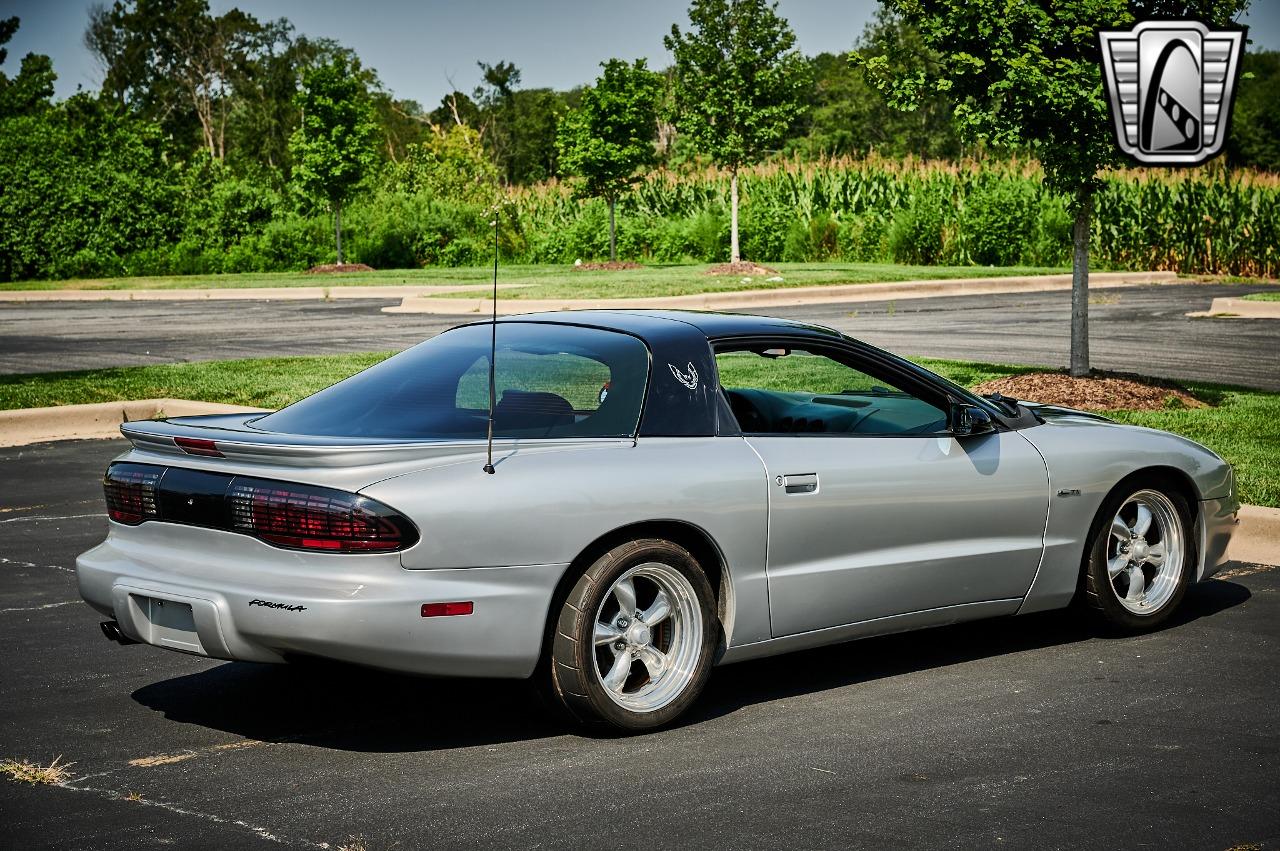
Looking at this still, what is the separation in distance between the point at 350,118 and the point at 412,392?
107 feet

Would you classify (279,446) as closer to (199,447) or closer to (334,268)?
(199,447)

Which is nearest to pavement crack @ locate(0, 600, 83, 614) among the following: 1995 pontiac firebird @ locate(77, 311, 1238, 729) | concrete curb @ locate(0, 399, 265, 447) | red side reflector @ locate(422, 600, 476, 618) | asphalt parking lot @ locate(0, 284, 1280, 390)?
1995 pontiac firebird @ locate(77, 311, 1238, 729)

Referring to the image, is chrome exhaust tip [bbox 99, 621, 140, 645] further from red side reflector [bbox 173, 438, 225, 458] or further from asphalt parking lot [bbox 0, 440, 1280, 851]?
red side reflector [bbox 173, 438, 225, 458]

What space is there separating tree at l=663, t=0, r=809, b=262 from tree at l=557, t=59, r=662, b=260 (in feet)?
7.95

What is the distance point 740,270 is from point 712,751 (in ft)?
85.8

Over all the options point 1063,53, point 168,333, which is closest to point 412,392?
point 1063,53

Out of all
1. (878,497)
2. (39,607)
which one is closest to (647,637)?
(878,497)

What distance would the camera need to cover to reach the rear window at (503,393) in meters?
5.34

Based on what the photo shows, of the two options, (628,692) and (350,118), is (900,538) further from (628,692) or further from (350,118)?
(350,118)

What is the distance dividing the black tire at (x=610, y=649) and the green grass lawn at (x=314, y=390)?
4703 mm

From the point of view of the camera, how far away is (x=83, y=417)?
13.0 metres

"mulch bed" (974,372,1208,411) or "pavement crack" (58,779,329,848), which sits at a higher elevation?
"mulch bed" (974,372,1208,411)

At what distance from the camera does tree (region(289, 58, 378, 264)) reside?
35.8 m

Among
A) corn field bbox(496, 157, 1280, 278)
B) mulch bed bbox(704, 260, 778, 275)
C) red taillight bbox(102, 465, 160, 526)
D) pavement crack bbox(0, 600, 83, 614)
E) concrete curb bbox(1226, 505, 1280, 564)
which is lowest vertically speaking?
concrete curb bbox(1226, 505, 1280, 564)
